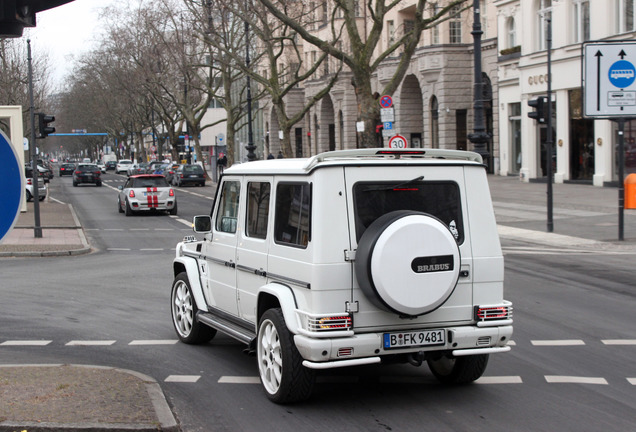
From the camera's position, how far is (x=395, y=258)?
5.96 m

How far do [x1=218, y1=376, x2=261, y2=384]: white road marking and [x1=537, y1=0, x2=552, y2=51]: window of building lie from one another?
33635 millimetres

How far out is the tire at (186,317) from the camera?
28.3 ft

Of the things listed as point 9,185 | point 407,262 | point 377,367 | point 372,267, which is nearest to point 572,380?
point 377,367

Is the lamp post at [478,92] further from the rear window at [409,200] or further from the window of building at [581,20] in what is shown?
the rear window at [409,200]

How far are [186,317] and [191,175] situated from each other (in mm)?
47950

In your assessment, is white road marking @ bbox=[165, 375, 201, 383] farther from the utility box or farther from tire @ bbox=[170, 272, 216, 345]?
the utility box

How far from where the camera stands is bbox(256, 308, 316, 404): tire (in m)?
6.29

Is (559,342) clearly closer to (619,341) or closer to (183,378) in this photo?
(619,341)

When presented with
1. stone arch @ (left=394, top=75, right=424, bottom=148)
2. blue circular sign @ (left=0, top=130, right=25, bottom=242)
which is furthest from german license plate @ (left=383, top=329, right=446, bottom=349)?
stone arch @ (left=394, top=75, right=424, bottom=148)

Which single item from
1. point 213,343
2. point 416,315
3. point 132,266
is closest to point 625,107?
point 132,266

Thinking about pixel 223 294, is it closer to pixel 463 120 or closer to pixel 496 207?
pixel 496 207

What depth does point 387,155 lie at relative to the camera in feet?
21.6

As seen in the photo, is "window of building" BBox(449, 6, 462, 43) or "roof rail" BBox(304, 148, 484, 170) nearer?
"roof rail" BBox(304, 148, 484, 170)

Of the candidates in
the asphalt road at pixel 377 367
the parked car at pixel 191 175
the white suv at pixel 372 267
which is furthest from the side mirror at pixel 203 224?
the parked car at pixel 191 175
